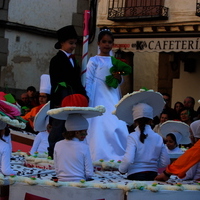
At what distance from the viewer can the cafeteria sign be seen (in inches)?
725

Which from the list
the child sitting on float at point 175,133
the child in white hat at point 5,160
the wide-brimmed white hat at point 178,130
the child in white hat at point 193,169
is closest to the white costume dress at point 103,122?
the child sitting on float at point 175,133

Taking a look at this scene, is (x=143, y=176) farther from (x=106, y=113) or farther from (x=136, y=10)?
(x=136, y=10)

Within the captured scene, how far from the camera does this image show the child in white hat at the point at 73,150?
661 centimetres

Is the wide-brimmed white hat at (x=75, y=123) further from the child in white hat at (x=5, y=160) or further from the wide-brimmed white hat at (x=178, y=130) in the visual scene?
the wide-brimmed white hat at (x=178, y=130)

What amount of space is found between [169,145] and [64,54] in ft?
7.23

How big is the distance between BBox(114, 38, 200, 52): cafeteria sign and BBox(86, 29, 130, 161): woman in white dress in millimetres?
9368

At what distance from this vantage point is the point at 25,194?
6.21 meters

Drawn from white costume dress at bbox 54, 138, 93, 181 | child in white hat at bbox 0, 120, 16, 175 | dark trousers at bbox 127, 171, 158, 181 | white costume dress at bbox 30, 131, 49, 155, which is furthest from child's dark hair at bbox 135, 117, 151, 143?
white costume dress at bbox 30, 131, 49, 155

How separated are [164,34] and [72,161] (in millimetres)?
13105

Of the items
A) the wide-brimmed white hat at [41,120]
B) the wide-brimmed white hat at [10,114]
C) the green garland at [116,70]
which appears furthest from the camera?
the wide-brimmed white hat at [41,120]

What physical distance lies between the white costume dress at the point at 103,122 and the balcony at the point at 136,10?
33.4 ft

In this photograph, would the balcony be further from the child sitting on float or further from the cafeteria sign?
the child sitting on float

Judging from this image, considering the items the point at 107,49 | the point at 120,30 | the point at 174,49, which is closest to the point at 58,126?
the point at 107,49

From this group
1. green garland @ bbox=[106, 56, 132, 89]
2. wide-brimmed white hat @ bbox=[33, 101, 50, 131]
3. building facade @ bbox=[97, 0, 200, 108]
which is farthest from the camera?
building facade @ bbox=[97, 0, 200, 108]
